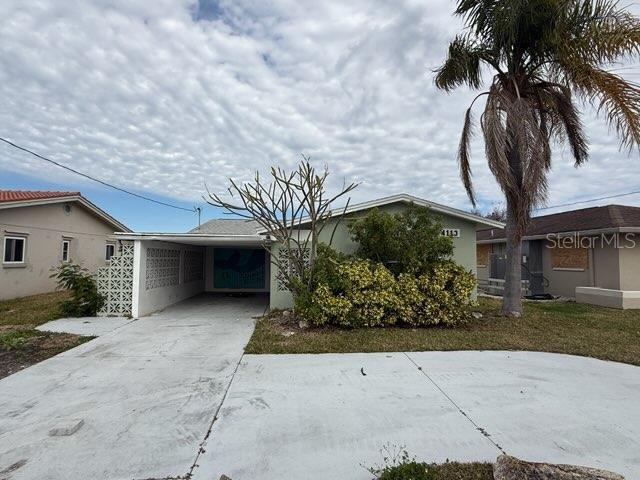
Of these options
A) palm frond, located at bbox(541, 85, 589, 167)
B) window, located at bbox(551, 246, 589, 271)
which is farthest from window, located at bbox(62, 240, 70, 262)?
A: window, located at bbox(551, 246, 589, 271)

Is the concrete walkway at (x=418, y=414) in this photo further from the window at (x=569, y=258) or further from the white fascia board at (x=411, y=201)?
the window at (x=569, y=258)

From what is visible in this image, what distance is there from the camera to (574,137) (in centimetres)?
989

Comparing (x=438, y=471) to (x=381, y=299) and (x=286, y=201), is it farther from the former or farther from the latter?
(x=286, y=201)

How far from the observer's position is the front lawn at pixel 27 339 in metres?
6.02

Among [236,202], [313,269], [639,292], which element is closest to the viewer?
[313,269]

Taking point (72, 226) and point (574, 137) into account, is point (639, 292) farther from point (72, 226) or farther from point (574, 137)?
point (72, 226)

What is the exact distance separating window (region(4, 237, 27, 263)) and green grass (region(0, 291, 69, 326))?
57.0 inches

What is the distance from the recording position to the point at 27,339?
23.8 feet

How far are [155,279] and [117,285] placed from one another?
128 cm

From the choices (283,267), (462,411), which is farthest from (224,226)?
(462,411)

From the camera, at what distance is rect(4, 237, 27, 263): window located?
508 inches

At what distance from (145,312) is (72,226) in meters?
8.82

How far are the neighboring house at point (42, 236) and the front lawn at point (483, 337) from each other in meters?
8.37

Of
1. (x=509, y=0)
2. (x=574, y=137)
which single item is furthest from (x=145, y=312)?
(x=574, y=137)
